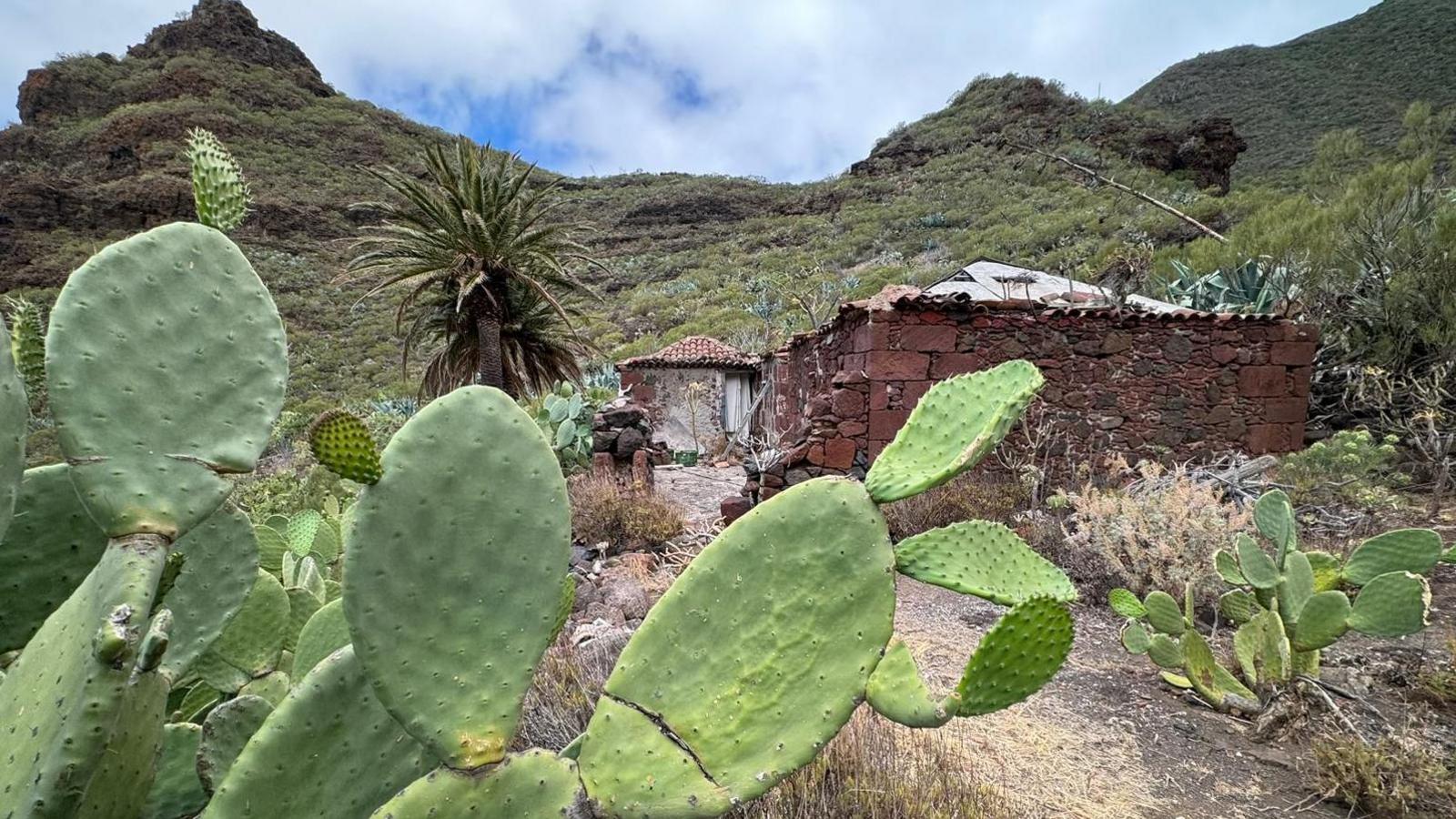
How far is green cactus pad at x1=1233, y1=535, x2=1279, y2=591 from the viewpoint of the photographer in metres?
2.74

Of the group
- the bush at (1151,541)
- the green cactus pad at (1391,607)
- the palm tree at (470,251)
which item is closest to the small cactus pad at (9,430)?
the green cactus pad at (1391,607)

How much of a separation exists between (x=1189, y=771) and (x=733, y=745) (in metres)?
2.43

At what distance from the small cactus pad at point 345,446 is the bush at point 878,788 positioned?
1.52m

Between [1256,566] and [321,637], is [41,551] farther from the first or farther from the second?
[1256,566]

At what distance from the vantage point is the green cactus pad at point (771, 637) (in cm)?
92

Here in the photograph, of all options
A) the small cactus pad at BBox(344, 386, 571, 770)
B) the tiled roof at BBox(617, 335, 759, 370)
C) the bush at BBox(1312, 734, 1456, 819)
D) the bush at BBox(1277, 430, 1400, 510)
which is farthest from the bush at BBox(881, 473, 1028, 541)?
the tiled roof at BBox(617, 335, 759, 370)

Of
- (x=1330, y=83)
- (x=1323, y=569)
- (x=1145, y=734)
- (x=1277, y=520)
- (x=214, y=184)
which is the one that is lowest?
(x=1145, y=734)

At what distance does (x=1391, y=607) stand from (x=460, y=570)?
130 inches

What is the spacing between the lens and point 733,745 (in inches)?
36.0

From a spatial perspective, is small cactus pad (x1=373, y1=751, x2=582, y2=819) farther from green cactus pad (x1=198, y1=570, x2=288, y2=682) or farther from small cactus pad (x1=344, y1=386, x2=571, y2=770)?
green cactus pad (x1=198, y1=570, x2=288, y2=682)

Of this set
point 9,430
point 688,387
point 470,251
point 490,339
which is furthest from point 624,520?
point 688,387

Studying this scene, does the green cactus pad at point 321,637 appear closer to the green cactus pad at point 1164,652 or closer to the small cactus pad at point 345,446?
the small cactus pad at point 345,446

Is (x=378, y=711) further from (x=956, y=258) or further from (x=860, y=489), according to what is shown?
(x=956, y=258)

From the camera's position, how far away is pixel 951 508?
5.50m
